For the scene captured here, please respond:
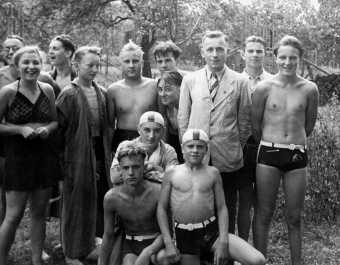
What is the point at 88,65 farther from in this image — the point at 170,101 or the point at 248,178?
the point at 248,178

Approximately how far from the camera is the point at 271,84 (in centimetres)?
432

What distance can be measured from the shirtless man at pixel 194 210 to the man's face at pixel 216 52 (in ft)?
2.54

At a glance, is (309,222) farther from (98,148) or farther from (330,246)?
(98,148)

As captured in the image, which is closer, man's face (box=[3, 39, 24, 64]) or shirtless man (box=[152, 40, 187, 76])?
shirtless man (box=[152, 40, 187, 76])

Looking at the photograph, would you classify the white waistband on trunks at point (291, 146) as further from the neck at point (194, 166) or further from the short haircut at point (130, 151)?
the short haircut at point (130, 151)

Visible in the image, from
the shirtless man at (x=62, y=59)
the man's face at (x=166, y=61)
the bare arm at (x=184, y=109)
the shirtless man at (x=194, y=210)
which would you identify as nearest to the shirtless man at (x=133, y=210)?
the shirtless man at (x=194, y=210)

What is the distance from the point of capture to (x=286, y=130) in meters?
4.21

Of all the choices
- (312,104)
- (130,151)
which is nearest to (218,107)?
(312,104)

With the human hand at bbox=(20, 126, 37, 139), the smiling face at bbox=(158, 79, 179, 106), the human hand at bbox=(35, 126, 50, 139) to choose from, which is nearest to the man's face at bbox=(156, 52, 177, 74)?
the smiling face at bbox=(158, 79, 179, 106)

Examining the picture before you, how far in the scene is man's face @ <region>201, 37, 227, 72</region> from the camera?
422 centimetres

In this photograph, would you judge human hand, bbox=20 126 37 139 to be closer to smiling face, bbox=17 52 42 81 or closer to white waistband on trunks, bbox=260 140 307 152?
smiling face, bbox=17 52 42 81

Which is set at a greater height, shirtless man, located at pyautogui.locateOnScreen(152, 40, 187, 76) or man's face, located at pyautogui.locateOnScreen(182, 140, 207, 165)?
shirtless man, located at pyautogui.locateOnScreen(152, 40, 187, 76)

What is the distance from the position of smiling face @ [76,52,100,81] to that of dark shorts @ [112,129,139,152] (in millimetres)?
641

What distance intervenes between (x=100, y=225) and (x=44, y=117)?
4.81 ft
